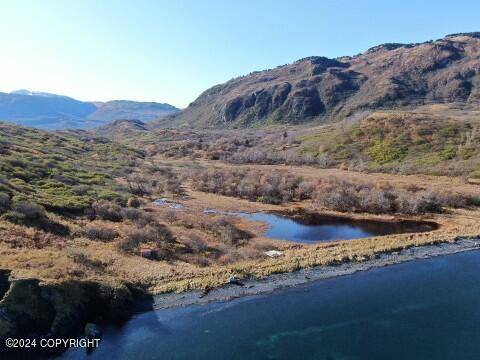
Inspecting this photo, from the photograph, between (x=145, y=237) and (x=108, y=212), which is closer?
(x=145, y=237)

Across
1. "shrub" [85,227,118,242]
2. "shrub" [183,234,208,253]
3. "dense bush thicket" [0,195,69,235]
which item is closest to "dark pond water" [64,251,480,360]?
"shrub" [183,234,208,253]

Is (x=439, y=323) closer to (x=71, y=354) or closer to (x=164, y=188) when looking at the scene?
(x=71, y=354)

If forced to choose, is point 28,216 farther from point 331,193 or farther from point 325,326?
point 331,193

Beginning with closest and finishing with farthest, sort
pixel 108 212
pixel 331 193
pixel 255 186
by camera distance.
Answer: pixel 108 212 < pixel 331 193 < pixel 255 186

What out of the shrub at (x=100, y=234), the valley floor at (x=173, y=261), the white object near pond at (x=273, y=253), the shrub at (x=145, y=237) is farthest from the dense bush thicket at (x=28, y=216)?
the white object near pond at (x=273, y=253)

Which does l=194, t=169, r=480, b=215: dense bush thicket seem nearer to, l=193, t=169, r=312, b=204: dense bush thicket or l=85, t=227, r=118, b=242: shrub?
l=193, t=169, r=312, b=204: dense bush thicket

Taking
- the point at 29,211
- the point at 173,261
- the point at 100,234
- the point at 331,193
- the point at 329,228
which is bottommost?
the point at 173,261

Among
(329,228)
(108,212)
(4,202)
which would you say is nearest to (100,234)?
(108,212)
